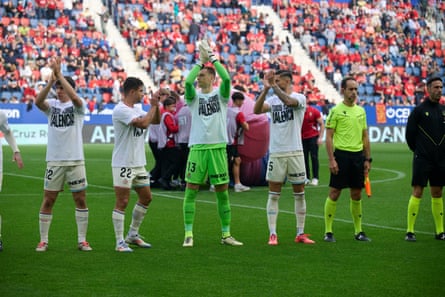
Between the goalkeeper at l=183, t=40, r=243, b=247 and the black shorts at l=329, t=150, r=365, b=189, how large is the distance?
1.56 meters

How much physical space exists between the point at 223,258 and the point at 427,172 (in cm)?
330

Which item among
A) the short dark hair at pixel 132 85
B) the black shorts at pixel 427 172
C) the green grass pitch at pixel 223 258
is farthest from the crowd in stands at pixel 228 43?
the short dark hair at pixel 132 85

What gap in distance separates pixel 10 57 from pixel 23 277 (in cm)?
3114

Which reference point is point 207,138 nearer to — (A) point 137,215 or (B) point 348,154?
(A) point 137,215

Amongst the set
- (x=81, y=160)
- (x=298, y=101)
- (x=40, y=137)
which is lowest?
(x=40, y=137)

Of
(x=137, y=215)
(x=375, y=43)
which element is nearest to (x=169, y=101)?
(x=137, y=215)

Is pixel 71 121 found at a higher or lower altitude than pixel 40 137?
higher

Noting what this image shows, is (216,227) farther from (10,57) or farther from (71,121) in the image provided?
(10,57)

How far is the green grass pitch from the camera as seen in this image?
887 cm

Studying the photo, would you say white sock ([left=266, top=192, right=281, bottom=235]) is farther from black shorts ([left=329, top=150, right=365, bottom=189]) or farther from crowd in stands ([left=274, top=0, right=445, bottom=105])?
crowd in stands ([left=274, top=0, right=445, bottom=105])

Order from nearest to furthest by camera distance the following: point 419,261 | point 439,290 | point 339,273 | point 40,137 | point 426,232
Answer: point 439,290 < point 339,273 < point 419,261 < point 426,232 < point 40,137

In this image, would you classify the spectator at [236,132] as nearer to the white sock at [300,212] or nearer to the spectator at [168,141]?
the spectator at [168,141]

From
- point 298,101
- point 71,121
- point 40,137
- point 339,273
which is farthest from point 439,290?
point 40,137

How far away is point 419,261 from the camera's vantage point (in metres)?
10.5
